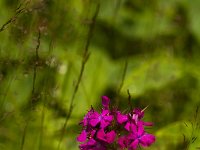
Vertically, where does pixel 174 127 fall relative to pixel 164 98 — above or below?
below

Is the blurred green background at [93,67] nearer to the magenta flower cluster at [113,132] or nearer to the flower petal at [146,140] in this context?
the magenta flower cluster at [113,132]

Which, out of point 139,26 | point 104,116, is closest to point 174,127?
point 104,116

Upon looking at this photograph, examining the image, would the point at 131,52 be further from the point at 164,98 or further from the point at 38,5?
the point at 38,5

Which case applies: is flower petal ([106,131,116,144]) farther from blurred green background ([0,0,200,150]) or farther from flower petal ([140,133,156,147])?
blurred green background ([0,0,200,150])

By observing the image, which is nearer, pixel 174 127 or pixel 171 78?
pixel 174 127

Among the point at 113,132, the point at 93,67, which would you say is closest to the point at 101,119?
the point at 113,132

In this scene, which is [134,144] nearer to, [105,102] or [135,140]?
[135,140]
